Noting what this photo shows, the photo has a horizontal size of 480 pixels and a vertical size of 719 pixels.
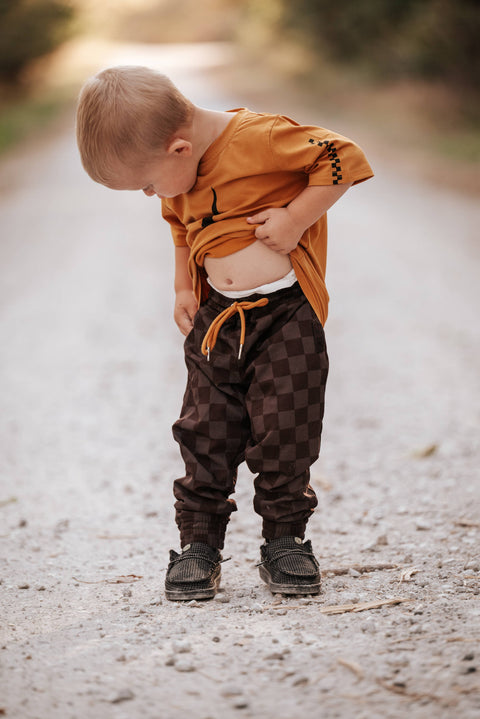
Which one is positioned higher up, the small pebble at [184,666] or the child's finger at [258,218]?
the child's finger at [258,218]

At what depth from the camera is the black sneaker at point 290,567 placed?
2088 millimetres

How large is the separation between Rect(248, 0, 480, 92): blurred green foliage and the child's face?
1260 cm

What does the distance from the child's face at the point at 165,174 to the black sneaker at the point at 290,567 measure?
1002 millimetres

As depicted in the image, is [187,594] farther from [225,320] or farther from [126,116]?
[126,116]

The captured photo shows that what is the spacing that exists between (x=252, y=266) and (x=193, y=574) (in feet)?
2.77

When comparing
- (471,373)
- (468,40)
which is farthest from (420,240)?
(468,40)

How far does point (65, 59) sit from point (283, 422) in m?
26.3

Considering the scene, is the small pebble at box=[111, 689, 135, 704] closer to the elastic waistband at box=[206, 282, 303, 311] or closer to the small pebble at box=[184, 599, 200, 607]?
the small pebble at box=[184, 599, 200, 607]

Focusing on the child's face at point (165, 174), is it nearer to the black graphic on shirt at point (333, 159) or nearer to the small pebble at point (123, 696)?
the black graphic on shirt at point (333, 159)

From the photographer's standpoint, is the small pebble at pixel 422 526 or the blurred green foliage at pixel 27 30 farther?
the blurred green foliage at pixel 27 30

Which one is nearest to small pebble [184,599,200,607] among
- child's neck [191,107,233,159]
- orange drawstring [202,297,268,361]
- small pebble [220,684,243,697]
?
small pebble [220,684,243,697]

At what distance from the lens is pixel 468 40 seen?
A: 13.6 m

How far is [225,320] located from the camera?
6.75 ft

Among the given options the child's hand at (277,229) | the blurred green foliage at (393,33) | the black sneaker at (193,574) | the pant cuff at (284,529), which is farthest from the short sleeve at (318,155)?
the blurred green foliage at (393,33)
